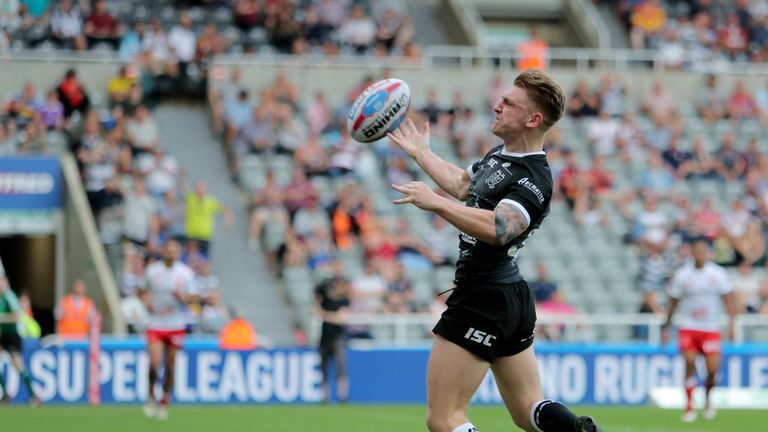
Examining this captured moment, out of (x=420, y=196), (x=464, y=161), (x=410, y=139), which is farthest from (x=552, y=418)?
(x=464, y=161)

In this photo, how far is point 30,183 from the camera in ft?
73.3

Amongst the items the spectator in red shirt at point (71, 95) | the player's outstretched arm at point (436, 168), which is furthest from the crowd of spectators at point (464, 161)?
Result: the player's outstretched arm at point (436, 168)

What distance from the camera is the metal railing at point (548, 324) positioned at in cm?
2125

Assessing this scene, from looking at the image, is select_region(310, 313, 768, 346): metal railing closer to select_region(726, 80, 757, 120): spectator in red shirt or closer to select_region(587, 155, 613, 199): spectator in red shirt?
select_region(587, 155, 613, 199): spectator in red shirt

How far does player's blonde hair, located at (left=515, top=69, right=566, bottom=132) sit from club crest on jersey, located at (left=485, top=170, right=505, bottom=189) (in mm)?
335

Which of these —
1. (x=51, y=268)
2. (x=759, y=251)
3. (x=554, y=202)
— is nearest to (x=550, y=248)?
(x=554, y=202)

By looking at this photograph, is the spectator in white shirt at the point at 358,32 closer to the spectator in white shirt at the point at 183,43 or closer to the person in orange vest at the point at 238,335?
the spectator in white shirt at the point at 183,43

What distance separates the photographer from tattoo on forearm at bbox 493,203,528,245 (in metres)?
7.12

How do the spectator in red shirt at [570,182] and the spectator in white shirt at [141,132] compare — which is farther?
the spectator in red shirt at [570,182]

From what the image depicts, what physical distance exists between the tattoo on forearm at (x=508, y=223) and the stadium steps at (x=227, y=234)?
49.8 ft

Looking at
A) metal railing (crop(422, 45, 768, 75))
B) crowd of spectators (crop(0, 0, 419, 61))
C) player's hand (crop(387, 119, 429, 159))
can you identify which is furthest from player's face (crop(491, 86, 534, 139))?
metal railing (crop(422, 45, 768, 75))

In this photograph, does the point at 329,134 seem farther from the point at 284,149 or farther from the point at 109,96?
the point at 109,96

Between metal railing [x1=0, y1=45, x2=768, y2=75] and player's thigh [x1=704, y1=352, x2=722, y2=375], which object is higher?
metal railing [x1=0, y1=45, x2=768, y2=75]

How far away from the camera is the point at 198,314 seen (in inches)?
840
